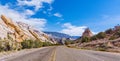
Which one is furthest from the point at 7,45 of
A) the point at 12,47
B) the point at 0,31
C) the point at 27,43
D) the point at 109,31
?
the point at 109,31

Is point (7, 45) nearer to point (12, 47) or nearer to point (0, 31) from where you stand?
point (12, 47)

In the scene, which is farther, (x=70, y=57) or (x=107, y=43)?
(x=107, y=43)

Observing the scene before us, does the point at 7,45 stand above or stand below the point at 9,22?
below

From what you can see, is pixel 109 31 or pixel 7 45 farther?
pixel 109 31

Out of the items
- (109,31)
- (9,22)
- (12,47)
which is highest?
(9,22)

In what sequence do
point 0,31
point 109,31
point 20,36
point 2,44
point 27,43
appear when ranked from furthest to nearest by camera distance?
point 20,36 → point 109,31 → point 27,43 → point 0,31 → point 2,44

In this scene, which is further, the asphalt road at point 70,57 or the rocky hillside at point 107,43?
the rocky hillside at point 107,43

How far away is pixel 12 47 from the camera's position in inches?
2768

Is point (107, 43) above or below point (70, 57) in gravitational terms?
above

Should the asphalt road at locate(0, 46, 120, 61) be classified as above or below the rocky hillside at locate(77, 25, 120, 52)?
below

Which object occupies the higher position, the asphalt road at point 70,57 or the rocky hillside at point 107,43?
the rocky hillside at point 107,43

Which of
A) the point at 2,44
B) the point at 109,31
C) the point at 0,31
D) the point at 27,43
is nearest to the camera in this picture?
the point at 2,44

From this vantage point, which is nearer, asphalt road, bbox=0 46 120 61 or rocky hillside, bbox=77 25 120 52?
asphalt road, bbox=0 46 120 61

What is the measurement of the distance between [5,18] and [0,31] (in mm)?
47694
